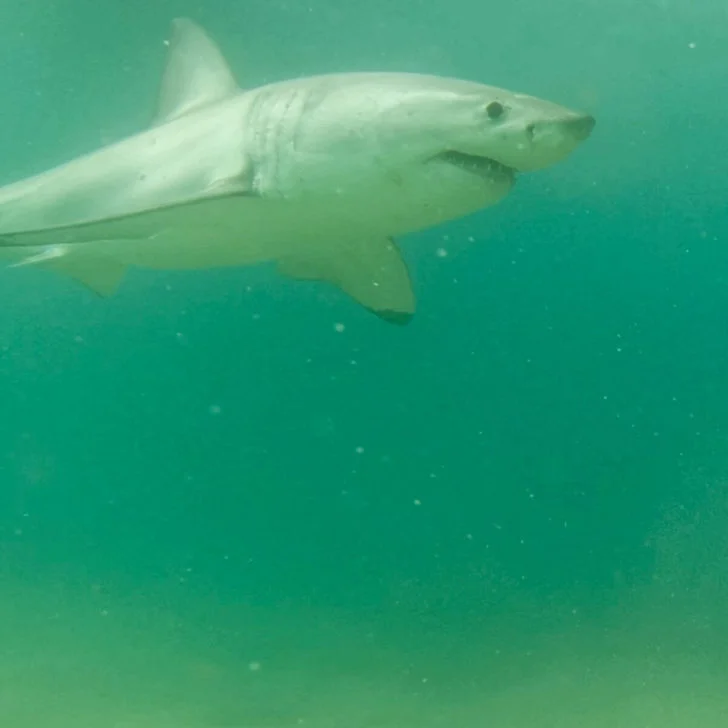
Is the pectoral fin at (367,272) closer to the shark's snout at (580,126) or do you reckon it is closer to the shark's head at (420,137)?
the shark's head at (420,137)

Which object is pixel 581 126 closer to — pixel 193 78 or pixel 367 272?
pixel 367 272

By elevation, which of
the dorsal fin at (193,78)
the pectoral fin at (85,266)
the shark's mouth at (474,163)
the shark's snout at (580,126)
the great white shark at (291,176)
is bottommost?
the shark's snout at (580,126)

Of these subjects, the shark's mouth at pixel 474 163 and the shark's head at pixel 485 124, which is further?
the shark's mouth at pixel 474 163

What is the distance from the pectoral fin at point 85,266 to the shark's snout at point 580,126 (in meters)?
3.34

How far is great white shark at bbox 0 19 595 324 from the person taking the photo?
137 inches

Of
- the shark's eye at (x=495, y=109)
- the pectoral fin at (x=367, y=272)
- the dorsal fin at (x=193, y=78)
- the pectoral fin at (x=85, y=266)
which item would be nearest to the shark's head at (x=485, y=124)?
the shark's eye at (x=495, y=109)

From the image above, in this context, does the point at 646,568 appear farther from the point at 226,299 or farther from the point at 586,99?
the point at 226,299

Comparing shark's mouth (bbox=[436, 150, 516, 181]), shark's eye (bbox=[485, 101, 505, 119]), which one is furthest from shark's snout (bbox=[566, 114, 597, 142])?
shark's mouth (bbox=[436, 150, 516, 181])

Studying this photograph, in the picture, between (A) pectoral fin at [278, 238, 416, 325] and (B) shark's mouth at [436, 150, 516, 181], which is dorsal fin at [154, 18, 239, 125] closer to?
(A) pectoral fin at [278, 238, 416, 325]

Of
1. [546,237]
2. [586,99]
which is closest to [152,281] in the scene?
[546,237]

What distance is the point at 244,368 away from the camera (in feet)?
62.2

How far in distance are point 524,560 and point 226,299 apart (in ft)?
33.0

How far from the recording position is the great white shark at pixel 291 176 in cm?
348

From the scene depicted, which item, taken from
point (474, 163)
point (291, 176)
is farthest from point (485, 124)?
point (291, 176)
